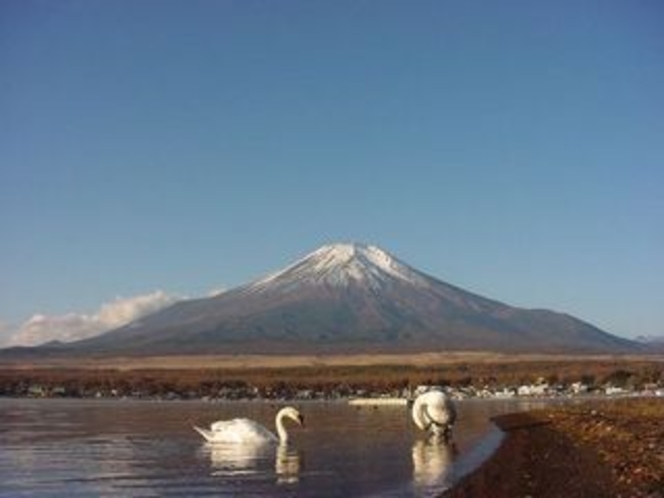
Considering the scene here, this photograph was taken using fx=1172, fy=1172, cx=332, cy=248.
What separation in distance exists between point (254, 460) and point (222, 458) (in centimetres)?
70

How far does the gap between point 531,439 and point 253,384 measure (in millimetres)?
44100

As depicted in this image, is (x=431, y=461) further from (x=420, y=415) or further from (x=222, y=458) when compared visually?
(x=420, y=415)

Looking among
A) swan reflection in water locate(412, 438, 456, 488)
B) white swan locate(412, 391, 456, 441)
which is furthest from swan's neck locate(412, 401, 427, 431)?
swan reflection in water locate(412, 438, 456, 488)

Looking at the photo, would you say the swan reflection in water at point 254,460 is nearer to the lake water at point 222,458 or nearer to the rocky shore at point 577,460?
the lake water at point 222,458

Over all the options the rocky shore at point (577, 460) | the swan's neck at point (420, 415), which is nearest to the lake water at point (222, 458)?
the swan's neck at point (420, 415)

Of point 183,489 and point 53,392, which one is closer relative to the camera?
point 183,489

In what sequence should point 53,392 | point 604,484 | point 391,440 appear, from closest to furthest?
point 604,484 < point 391,440 < point 53,392

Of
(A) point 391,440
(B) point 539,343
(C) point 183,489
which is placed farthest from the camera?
(B) point 539,343

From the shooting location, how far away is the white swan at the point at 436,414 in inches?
1200

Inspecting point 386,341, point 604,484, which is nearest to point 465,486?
point 604,484

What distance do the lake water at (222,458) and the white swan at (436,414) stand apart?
450 mm

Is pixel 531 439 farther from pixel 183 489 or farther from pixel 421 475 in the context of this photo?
pixel 183 489

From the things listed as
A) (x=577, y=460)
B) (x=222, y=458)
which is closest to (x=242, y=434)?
(x=222, y=458)

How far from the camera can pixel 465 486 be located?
18.7 meters
